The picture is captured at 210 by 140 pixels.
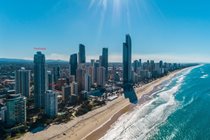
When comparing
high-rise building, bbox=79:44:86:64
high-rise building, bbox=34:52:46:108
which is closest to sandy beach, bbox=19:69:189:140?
high-rise building, bbox=34:52:46:108

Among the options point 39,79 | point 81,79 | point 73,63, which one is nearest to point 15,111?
point 39,79

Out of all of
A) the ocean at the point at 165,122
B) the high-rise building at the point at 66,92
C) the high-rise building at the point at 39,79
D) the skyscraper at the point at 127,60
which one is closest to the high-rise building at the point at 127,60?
the skyscraper at the point at 127,60

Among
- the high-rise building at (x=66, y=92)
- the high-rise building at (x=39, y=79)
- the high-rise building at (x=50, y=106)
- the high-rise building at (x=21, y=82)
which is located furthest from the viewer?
the high-rise building at (x=21, y=82)

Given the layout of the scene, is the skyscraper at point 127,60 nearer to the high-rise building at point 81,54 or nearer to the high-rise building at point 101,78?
the high-rise building at point 101,78

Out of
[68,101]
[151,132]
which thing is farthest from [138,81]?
[151,132]

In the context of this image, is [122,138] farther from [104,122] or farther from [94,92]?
[94,92]

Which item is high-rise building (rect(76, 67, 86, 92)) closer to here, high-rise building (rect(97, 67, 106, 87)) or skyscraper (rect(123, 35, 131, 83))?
high-rise building (rect(97, 67, 106, 87))
